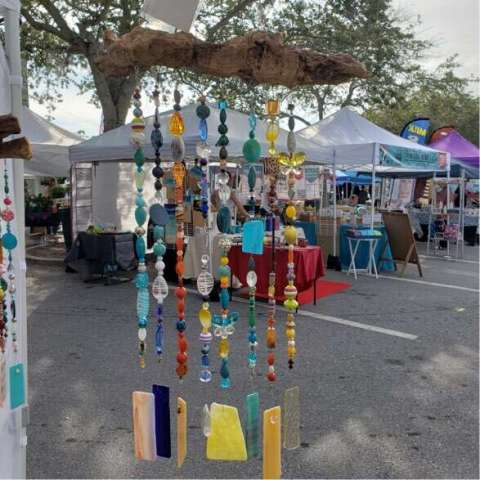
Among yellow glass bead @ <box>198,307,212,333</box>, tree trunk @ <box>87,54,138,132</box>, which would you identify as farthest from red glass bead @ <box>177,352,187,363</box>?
tree trunk @ <box>87,54,138,132</box>

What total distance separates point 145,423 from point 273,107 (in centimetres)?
99

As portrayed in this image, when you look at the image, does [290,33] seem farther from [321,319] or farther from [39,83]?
[39,83]

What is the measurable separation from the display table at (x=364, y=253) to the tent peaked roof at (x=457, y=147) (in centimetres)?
502

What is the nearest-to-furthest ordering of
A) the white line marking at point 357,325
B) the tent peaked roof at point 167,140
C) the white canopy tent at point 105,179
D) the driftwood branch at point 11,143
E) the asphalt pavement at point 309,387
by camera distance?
the driftwood branch at point 11,143 → the asphalt pavement at point 309,387 → the white line marking at point 357,325 → the tent peaked roof at point 167,140 → the white canopy tent at point 105,179

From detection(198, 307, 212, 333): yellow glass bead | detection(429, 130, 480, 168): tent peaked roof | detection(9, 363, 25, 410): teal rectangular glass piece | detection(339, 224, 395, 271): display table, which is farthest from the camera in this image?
detection(429, 130, 480, 168): tent peaked roof

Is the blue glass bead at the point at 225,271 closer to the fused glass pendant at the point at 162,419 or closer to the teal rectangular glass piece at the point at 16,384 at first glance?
the fused glass pendant at the point at 162,419

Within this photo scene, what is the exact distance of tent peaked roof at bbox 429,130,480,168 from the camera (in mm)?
12105

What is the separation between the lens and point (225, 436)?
1480 mm

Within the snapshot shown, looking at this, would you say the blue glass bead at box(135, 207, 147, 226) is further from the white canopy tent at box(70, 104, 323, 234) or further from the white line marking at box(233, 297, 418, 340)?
the white canopy tent at box(70, 104, 323, 234)

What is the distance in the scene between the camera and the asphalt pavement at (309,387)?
2656 mm

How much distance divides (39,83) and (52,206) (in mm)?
4901

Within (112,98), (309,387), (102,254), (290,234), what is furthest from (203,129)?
(112,98)

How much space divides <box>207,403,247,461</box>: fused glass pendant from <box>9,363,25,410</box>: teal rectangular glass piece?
76cm

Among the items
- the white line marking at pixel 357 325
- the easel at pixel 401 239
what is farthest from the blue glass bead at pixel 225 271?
the easel at pixel 401 239
